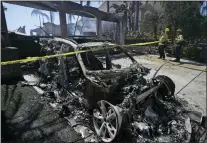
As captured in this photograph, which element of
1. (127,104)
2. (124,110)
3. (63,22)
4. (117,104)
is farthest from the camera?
(63,22)

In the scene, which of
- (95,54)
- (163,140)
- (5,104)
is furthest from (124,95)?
(5,104)

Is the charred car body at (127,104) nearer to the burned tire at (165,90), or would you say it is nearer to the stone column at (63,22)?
the burned tire at (165,90)

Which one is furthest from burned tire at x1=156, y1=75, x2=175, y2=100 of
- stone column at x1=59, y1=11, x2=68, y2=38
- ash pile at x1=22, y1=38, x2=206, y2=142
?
stone column at x1=59, y1=11, x2=68, y2=38

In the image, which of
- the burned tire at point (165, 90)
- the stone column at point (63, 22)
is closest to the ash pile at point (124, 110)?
the burned tire at point (165, 90)

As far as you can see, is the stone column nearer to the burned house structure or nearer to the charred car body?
the burned house structure

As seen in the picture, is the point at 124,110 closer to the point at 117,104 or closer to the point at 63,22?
the point at 117,104

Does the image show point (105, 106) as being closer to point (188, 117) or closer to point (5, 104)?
point (188, 117)

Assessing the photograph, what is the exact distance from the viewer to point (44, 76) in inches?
264

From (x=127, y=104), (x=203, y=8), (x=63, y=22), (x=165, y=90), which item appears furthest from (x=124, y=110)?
(x=203, y=8)

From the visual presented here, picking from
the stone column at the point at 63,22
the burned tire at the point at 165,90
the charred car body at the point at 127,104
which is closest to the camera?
the charred car body at the point at 127,104

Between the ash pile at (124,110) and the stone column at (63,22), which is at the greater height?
the stone column at (63,22)

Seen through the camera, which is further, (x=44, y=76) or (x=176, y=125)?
(x=44, y=76)

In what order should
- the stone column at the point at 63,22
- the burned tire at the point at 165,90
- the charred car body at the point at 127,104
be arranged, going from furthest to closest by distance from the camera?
the stone column at the point at 63,22, the burned tire at the point at 165,90, the charred car body at the point at 127,104

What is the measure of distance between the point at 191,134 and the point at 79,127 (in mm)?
2185
